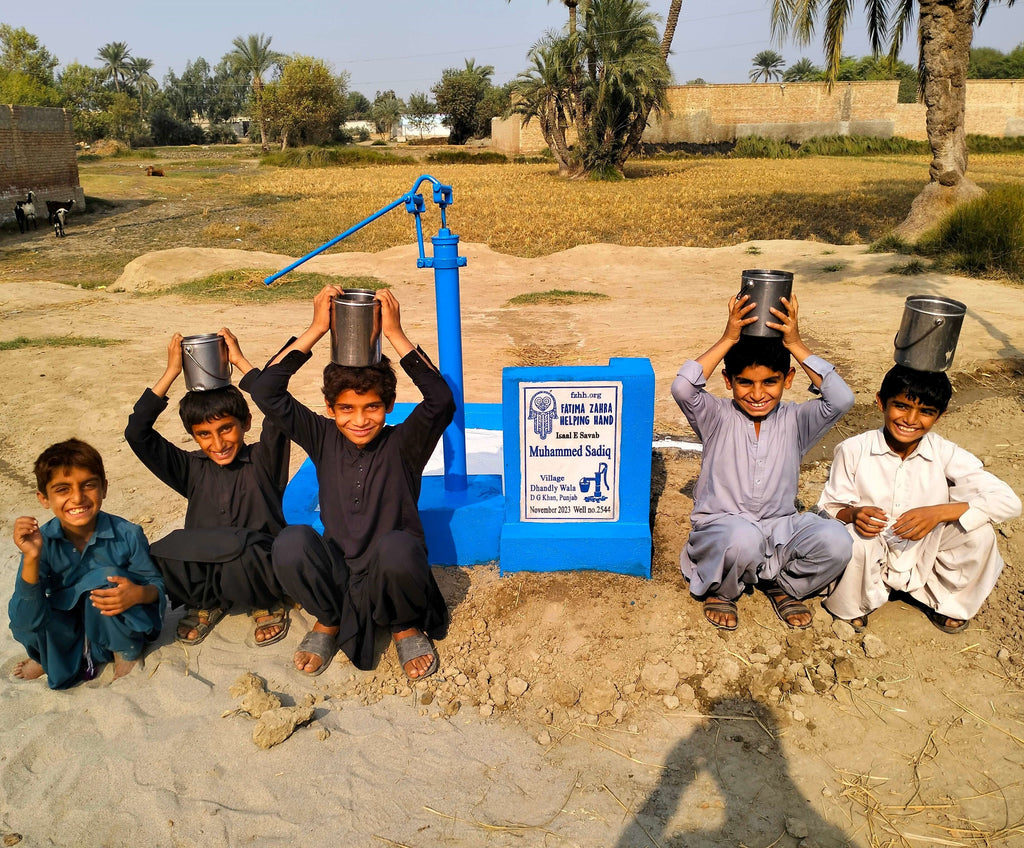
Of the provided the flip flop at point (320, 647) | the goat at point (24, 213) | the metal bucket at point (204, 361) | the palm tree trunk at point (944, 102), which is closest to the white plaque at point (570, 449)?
the flip flop at point (320, 647)

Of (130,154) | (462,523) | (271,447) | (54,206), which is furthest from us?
(130,154)

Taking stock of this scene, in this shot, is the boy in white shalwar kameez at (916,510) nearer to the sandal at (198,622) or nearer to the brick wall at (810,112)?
the sandal at (198,622)

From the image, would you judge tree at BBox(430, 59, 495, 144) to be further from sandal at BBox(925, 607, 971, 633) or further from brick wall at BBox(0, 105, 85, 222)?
sandal at BBox(925, 607, 971, 633)

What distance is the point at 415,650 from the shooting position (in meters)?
2.92

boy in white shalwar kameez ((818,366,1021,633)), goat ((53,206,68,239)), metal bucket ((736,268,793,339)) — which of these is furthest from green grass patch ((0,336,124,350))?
goat ((53,206,68,239))

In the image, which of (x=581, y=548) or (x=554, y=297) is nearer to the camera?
(x=581, y=548)

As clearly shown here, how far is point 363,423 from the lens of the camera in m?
2.97

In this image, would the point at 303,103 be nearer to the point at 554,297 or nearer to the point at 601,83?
the point at 601,83

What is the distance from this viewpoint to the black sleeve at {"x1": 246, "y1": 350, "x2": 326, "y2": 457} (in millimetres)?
2879

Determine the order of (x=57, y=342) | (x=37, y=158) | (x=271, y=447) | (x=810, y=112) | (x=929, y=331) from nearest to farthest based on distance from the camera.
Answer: (x=929, y=331), (x=271, y=447), (x=57, y=342), (x=37, y=158), (x=810, y=112)

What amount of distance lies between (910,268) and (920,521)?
8.18 meters

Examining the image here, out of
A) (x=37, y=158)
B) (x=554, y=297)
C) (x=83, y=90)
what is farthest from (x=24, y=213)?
(x=83, y=90)

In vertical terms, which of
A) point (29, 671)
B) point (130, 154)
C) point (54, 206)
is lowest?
point (29, 671)

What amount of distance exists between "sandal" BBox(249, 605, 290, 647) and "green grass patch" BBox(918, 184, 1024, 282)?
9.14m
